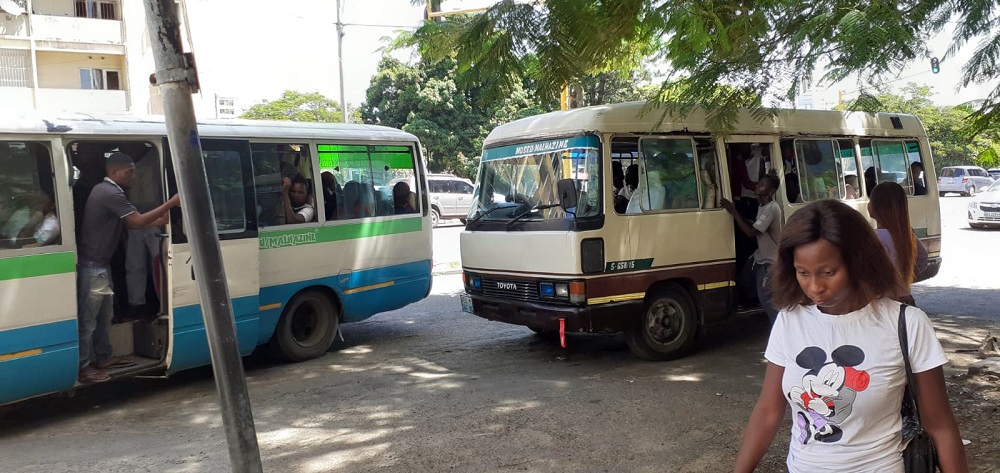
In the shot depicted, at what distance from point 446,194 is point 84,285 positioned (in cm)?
1983

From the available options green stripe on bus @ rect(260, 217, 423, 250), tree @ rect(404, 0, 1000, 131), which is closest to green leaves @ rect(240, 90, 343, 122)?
green stripe on bus @ rect(260, 217, 423, 250)

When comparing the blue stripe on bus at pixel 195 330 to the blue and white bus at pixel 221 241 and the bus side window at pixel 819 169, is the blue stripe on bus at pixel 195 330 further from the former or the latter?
the bus side window at pixel 819 169

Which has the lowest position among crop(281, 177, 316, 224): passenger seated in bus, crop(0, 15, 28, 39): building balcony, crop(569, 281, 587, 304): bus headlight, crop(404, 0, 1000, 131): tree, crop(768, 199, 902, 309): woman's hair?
crop(569, 281, 587, 304): bus headlight

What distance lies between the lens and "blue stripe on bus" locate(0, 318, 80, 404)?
5477 millimetres

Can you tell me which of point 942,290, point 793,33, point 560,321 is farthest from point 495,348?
point 942,290

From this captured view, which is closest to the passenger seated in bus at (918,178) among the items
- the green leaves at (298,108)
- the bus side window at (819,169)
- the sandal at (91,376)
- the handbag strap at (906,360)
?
the bus side window at (819,169)

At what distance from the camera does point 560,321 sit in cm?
691

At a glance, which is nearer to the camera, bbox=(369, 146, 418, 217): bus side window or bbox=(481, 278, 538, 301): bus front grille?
bbox=(481, 278, 538, 301): bus front grille

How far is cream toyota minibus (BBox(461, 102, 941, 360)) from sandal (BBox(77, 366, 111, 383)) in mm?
3397

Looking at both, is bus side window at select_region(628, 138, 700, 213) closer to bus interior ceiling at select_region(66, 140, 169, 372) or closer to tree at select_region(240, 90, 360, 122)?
bus interior ceiling at select_region(66, 140, 169, 372)

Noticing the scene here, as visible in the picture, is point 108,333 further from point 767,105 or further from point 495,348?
point 767,105

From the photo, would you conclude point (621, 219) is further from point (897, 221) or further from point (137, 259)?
point (137, 259)

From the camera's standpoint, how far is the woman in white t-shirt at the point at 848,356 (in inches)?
84.7

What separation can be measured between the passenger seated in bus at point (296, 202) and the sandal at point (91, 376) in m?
2.14
